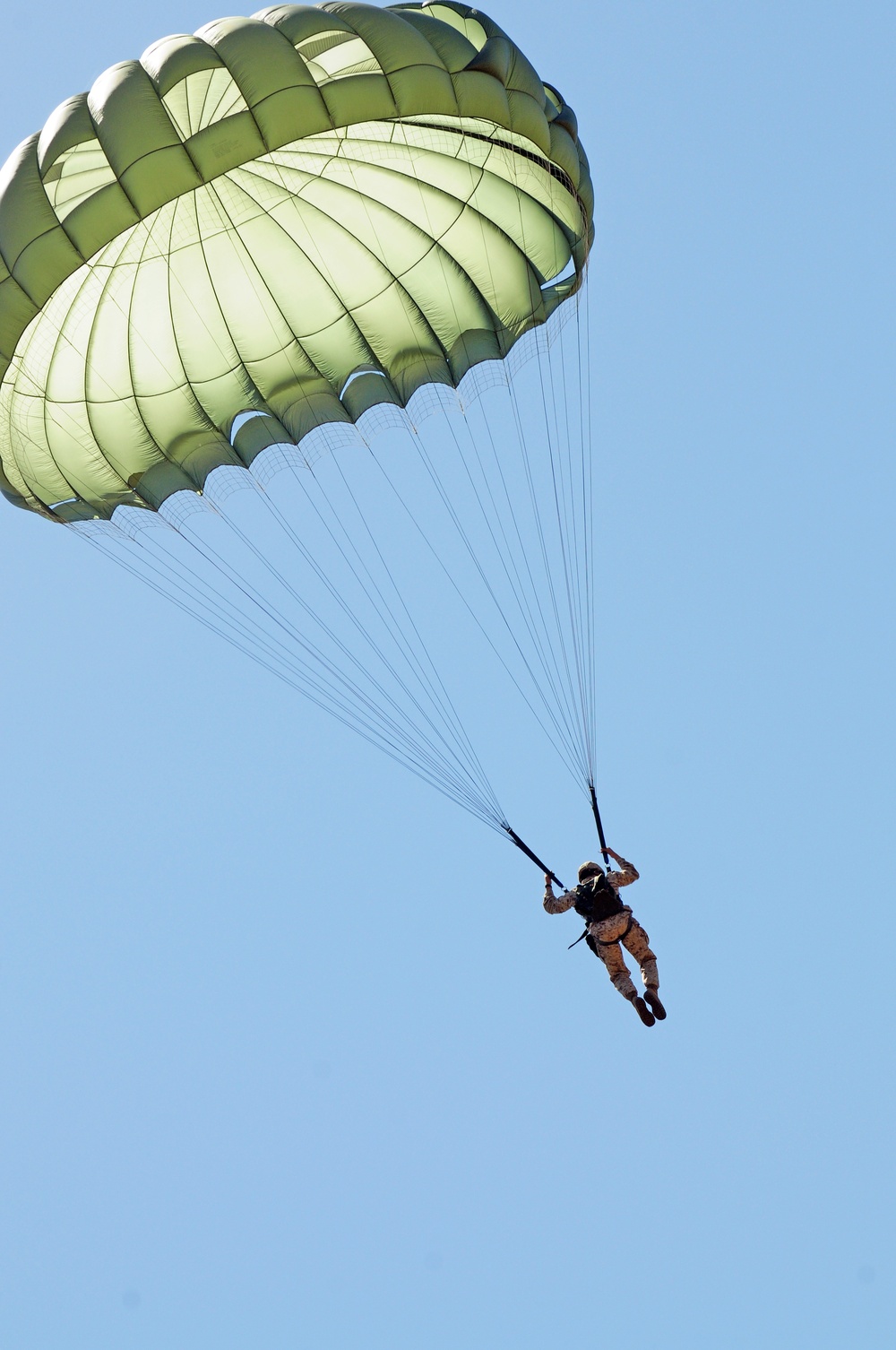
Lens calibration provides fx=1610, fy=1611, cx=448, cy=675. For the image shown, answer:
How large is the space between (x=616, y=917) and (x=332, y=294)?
6.16 m

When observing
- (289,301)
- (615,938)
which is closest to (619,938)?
(615,938)

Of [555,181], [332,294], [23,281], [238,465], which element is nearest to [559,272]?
[555,181]

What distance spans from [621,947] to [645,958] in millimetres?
224

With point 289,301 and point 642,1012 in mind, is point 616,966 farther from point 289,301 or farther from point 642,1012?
point 289,301

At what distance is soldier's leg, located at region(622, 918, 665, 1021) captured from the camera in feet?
44.0

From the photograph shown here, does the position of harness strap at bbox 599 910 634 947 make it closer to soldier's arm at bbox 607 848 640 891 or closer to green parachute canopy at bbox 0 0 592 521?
soldier's arm at bbox 607 848 640 891

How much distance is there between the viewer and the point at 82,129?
1169 cm

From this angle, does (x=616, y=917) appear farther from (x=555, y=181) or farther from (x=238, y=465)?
(x=555, y=181)

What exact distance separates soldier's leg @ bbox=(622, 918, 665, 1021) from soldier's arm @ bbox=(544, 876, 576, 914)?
54 cm

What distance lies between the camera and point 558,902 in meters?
13.4

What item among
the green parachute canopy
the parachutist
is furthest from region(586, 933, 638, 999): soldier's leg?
the green parachute canopy

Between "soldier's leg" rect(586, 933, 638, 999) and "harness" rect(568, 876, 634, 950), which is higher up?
"harness" rect(568, 876, 634, 950)

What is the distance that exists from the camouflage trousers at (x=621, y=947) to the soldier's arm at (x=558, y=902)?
25 centimetres

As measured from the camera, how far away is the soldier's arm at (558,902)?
1341cm
